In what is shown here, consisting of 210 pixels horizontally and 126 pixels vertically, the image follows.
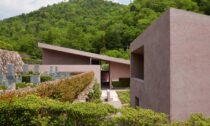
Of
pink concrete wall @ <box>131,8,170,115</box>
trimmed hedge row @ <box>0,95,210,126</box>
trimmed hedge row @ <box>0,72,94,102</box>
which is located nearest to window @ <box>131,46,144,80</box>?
trimmed hedge row @ <box>0,72,94,102</box>

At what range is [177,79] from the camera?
26.0 feet

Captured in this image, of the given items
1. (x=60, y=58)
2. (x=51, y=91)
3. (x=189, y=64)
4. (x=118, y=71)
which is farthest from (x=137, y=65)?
(x=118, y=71)

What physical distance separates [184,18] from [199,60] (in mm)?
1247

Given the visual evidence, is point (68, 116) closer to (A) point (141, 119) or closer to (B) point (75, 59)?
(A) point (141, 119)

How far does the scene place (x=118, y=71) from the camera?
37.2 meters

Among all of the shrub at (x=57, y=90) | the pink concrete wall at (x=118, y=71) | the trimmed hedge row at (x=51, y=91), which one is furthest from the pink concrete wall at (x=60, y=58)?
the shrub at (x=57, y=90)

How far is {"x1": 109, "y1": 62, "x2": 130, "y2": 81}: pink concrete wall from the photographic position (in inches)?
1453

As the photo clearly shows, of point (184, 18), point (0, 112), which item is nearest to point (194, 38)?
point (184, 18)

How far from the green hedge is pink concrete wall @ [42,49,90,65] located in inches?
1132

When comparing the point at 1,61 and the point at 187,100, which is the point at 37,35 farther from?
the point at 187,100

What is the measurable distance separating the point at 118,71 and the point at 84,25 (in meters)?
29.4

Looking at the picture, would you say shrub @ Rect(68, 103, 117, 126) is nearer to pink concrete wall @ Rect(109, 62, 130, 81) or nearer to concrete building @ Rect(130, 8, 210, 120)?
concrete building @ Rect(130, 8, 210, 120)

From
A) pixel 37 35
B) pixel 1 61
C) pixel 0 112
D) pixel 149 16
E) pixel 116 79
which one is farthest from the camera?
pixel 37 35

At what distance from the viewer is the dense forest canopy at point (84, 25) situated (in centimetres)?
5500
